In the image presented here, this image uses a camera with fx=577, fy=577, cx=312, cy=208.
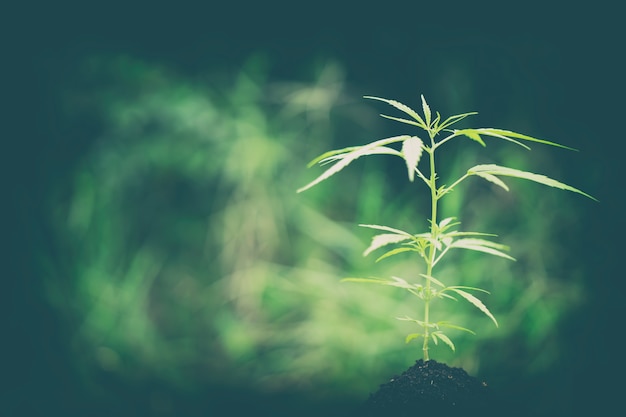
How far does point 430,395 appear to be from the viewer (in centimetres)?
70

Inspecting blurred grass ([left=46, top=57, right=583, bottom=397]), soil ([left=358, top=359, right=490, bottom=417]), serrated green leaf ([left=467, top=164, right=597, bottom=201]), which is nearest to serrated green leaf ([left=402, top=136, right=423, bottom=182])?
serrated green leaf ([left=467, top=164, right=597, bottom=201])

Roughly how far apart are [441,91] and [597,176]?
445 millimetres

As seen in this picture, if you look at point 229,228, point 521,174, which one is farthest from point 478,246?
point 229,228

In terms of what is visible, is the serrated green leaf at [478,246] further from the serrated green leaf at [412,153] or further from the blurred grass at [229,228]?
the blurred grass at [229,228]

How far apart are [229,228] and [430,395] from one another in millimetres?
1030

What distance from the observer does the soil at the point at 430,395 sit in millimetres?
691

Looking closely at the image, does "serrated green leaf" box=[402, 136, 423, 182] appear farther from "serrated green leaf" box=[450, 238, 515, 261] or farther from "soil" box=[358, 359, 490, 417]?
"soil" box=[358, 359, 490, 417]

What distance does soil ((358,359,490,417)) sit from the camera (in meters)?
0.69

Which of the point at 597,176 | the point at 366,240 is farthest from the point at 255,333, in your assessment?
the point at 597,176

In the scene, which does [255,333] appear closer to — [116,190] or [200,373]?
[200,373]

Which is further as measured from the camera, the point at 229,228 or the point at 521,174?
the point at 229,228

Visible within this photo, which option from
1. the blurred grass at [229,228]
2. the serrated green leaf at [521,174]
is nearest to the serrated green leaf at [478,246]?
the serrated green leaf at [521,174]

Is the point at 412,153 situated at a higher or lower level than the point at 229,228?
lower

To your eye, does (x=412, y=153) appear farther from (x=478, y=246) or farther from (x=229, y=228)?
(x=229, y=228)
